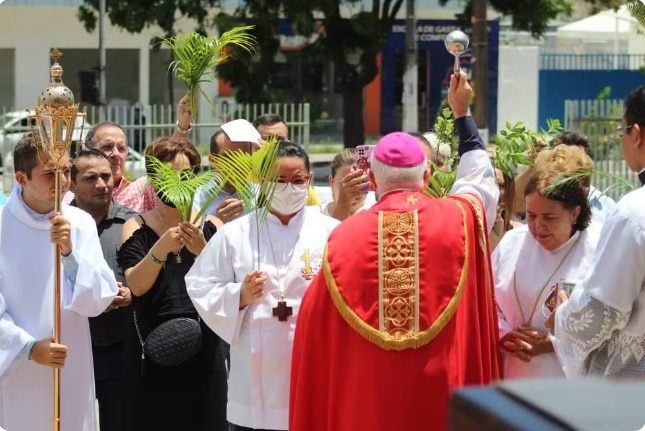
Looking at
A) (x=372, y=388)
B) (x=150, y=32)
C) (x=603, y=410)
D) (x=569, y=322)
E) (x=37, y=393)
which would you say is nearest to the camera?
(x=603, y=410)

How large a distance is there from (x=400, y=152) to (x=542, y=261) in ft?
2.81

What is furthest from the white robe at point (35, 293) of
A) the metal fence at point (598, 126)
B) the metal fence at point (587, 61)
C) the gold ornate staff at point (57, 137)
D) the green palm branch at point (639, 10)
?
the metal fence at point (587, 61)

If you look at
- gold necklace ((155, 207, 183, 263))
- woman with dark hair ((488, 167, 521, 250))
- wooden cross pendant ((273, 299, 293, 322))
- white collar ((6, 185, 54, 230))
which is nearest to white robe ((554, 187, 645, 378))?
wooden cross pendant ((273, 299, 293, 322))

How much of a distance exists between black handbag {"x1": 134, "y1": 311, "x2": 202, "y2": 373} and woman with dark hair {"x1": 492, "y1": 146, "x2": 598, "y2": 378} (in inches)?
54.0

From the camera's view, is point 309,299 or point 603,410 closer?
point 603,410

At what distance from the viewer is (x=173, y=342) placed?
202 inches

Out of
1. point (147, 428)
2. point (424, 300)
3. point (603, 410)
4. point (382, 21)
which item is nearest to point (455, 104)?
point (424, 300)

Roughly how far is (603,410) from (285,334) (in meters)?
3.45

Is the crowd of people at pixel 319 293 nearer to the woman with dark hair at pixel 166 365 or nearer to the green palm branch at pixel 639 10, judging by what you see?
the woman with dark hair at pixel 166 365

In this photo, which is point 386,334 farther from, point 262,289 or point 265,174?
point 265,174

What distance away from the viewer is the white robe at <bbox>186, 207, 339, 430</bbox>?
475cm

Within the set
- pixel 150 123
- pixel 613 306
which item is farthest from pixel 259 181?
pixel 150 123

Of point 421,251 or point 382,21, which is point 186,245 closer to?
point 421,251

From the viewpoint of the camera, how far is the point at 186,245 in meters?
5.06
